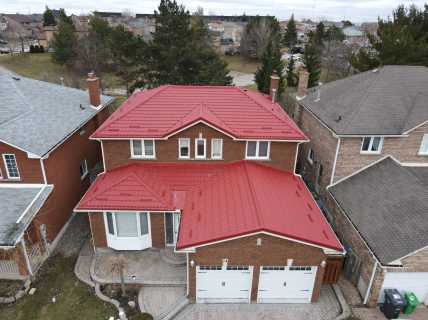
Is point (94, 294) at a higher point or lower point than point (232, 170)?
lower

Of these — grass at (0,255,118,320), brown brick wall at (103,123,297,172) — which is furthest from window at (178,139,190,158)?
grass at (0,255,118,320)

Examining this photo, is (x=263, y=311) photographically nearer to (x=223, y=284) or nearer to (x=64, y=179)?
(x=223, y=284)

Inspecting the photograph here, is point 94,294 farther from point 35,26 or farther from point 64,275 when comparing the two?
point 35,26

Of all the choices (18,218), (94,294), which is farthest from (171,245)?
(18,218)

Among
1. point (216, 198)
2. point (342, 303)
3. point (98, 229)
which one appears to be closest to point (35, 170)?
point (98, 229)

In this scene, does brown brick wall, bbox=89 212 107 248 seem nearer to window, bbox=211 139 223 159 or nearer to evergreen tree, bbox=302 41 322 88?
window, bbox=211 139 223 159

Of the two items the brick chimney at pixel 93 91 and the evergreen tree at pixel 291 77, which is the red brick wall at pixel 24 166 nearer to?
Result: the brick chimney at pixel 93 91
